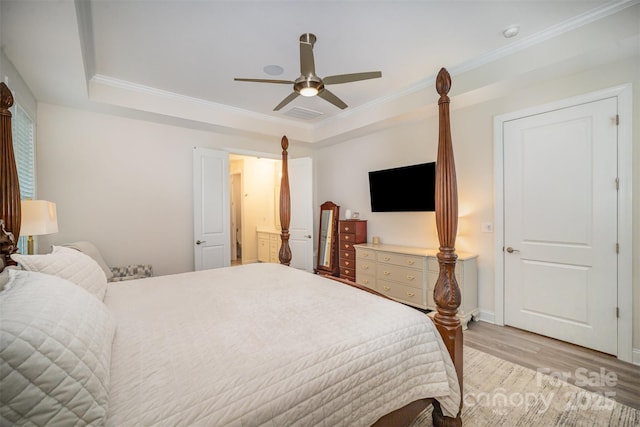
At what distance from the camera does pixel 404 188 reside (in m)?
3.91

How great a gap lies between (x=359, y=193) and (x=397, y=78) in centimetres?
203

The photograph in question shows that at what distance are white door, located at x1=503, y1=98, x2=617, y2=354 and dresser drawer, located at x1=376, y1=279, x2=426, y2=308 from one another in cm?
91

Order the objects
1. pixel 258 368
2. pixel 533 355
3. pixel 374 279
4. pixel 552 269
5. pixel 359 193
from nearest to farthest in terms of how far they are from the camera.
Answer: pixel 258 368 < pixel 533 355 < pixel 552 269 < pixel 374 279 < pixel 359 193

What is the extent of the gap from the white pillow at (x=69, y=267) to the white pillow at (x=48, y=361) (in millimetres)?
434

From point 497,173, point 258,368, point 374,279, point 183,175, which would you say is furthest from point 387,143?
point 258,368

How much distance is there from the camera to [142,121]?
12.1ft

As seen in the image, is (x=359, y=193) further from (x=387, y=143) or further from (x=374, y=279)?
(x=374, y=279)

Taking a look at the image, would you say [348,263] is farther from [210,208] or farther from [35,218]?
[35,218]

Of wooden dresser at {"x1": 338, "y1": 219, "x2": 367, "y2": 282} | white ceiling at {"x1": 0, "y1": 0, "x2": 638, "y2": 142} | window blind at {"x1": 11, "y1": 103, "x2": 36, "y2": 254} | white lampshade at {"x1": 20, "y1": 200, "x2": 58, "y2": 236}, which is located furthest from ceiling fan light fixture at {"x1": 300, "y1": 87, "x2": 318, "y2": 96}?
wooden dresser at {"x1": 338, "y1": 219, "x2": 367, "y2": 282}

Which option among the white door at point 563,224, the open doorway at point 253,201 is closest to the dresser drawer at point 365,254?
the white door at point 563,224

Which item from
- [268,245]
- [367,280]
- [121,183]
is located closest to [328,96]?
[367,280]

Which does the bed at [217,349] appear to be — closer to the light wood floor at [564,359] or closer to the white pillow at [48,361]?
the white pillow at [48,361]

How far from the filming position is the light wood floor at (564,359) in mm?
2010

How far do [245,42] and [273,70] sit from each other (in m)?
0.51
